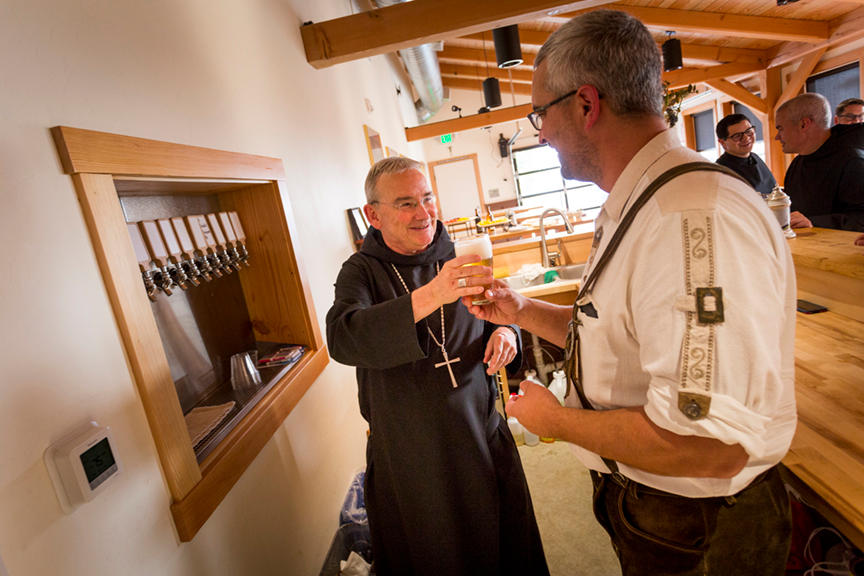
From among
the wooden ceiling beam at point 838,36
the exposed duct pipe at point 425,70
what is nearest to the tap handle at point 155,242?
the exposed duct pipe at point 425,70

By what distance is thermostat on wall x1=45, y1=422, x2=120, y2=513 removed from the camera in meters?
0.88

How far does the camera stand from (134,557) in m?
1.05

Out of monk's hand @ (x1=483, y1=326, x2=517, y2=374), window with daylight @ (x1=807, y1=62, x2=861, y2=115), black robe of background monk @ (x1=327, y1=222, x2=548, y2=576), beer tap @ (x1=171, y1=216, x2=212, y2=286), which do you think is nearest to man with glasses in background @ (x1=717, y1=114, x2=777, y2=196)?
monk's hand @ (x1=483, y1=326, x2=517, y2=374)

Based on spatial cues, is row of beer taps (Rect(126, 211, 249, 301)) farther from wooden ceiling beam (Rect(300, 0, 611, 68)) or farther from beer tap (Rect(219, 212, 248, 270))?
wooden ceiling beam (Rect(300, 0, 611, 68))

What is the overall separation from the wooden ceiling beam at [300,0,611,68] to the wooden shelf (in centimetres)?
124

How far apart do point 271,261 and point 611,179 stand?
1.61 metres

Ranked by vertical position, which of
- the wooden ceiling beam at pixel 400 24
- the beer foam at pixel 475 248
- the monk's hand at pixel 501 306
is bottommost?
the monk's hand at pixel 501 306

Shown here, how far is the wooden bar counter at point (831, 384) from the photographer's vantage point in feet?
3.71

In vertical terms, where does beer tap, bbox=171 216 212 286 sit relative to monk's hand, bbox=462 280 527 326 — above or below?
above

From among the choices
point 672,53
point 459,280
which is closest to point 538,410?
point 459,280

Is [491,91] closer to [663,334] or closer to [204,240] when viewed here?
[204,240]

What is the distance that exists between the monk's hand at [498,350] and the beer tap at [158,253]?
43.3 inches

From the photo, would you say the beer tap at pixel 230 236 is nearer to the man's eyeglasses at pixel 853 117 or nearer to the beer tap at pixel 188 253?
the beer tap at pixel 188 253

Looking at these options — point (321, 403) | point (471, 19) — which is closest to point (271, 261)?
point (321, 403)
